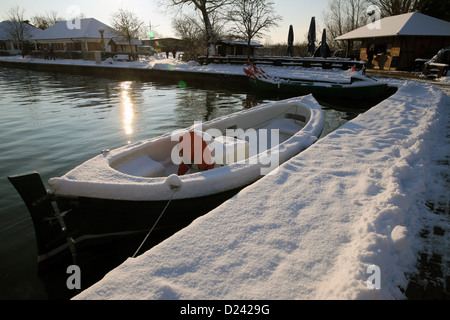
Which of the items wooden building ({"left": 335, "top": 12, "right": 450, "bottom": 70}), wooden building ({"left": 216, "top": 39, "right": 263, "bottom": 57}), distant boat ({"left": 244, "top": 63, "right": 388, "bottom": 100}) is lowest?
distant boat ({"left": 244, "top": 63, "right": 388, "bottom": 100})

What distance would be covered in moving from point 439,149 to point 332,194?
3.24 metres

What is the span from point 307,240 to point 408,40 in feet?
74.7

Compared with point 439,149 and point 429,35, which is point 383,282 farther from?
point 429,35

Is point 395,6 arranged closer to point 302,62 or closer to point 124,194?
point 302,62

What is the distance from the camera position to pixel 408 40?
61.7 feet

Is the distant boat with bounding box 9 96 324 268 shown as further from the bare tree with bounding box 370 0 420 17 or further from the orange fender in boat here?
the bare tree with bounding box 370 0 420 17

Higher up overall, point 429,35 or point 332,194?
point 429,35

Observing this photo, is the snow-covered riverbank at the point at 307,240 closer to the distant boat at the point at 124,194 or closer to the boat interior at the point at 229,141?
the distant boat at the point at 124,194

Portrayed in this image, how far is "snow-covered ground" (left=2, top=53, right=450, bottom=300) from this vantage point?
1880mm

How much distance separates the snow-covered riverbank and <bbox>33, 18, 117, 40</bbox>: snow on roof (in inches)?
1737

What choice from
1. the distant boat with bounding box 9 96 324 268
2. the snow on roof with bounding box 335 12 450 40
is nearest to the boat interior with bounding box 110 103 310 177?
the distant boat with bounding box 9 96 324 268

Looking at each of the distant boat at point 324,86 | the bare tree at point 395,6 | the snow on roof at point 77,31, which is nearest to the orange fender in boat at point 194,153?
the distant boat at point 324,86
